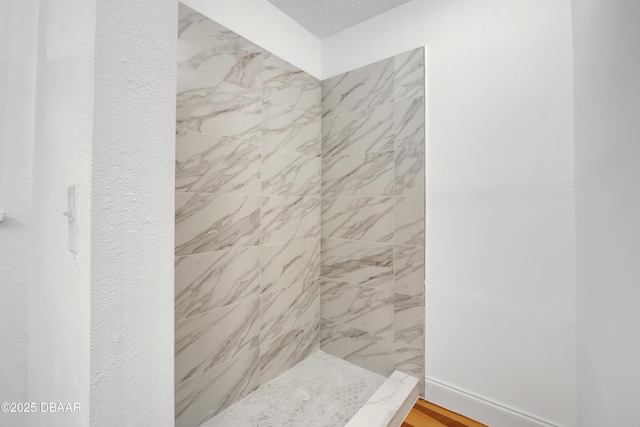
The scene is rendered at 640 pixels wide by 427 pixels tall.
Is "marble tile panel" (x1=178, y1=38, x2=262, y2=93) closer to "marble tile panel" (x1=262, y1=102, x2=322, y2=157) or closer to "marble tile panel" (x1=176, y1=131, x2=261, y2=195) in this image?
"marble tile panel" (x1=262, y1=102, x2=322, y2=157)

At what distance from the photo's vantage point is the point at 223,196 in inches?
51.6

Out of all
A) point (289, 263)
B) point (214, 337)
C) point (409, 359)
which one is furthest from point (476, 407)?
point (214, 337)

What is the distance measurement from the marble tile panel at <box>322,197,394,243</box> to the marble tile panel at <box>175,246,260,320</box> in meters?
0.59

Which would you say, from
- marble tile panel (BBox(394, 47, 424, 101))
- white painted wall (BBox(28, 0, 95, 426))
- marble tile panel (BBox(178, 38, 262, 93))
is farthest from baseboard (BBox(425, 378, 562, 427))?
marble tile panel (BBox(178, 38, 262, 93))

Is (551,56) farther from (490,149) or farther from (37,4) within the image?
(37,4)

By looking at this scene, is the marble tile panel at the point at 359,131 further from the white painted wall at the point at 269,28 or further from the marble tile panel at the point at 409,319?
the marble tile panel at the point at 409,319

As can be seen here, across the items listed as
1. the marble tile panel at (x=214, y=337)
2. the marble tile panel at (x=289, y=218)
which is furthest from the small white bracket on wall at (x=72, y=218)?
the marble tile panel at (x=289, y=218)

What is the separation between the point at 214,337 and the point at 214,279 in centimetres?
29

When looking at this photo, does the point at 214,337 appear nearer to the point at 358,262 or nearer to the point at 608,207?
the point at 358,262

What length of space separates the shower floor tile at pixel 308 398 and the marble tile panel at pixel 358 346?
49 millimetres

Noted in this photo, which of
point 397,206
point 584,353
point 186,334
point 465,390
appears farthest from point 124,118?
point 465,390

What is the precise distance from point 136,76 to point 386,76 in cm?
145

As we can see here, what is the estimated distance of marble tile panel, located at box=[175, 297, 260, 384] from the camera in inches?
45.8

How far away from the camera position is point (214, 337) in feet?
4.17
